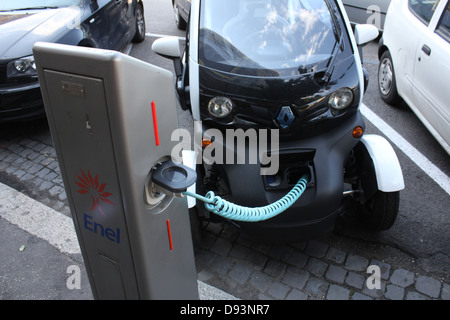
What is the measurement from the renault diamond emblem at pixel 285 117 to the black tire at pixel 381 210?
86 cm

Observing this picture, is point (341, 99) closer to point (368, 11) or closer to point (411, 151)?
point (411, 151)

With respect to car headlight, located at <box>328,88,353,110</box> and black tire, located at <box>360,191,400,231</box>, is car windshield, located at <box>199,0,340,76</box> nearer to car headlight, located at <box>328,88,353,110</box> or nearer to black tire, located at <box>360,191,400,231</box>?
car headlight, located at <box>328,88,353,110</box>

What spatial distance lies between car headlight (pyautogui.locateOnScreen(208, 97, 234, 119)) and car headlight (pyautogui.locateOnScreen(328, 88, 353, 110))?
0.68 meters

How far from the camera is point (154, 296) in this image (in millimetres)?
1695

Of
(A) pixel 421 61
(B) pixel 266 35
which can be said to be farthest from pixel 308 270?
(A) pixel 421 61

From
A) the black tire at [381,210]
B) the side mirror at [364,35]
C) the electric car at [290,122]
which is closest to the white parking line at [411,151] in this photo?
the black tire at [381,210]

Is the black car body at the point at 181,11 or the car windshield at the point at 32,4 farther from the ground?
the car windshield at the point at 32,4

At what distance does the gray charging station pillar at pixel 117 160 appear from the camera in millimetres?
1325

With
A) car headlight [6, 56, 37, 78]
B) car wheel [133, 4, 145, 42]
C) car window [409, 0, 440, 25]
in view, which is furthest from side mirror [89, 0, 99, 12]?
car window [409, 0, 440, 25]

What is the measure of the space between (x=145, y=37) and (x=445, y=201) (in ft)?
19.6

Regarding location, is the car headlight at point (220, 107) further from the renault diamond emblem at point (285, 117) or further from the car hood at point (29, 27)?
the car hood at point (29, 27)

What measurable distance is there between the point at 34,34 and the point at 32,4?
971mm

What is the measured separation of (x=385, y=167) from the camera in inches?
109

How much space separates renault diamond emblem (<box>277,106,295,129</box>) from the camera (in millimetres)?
2629
